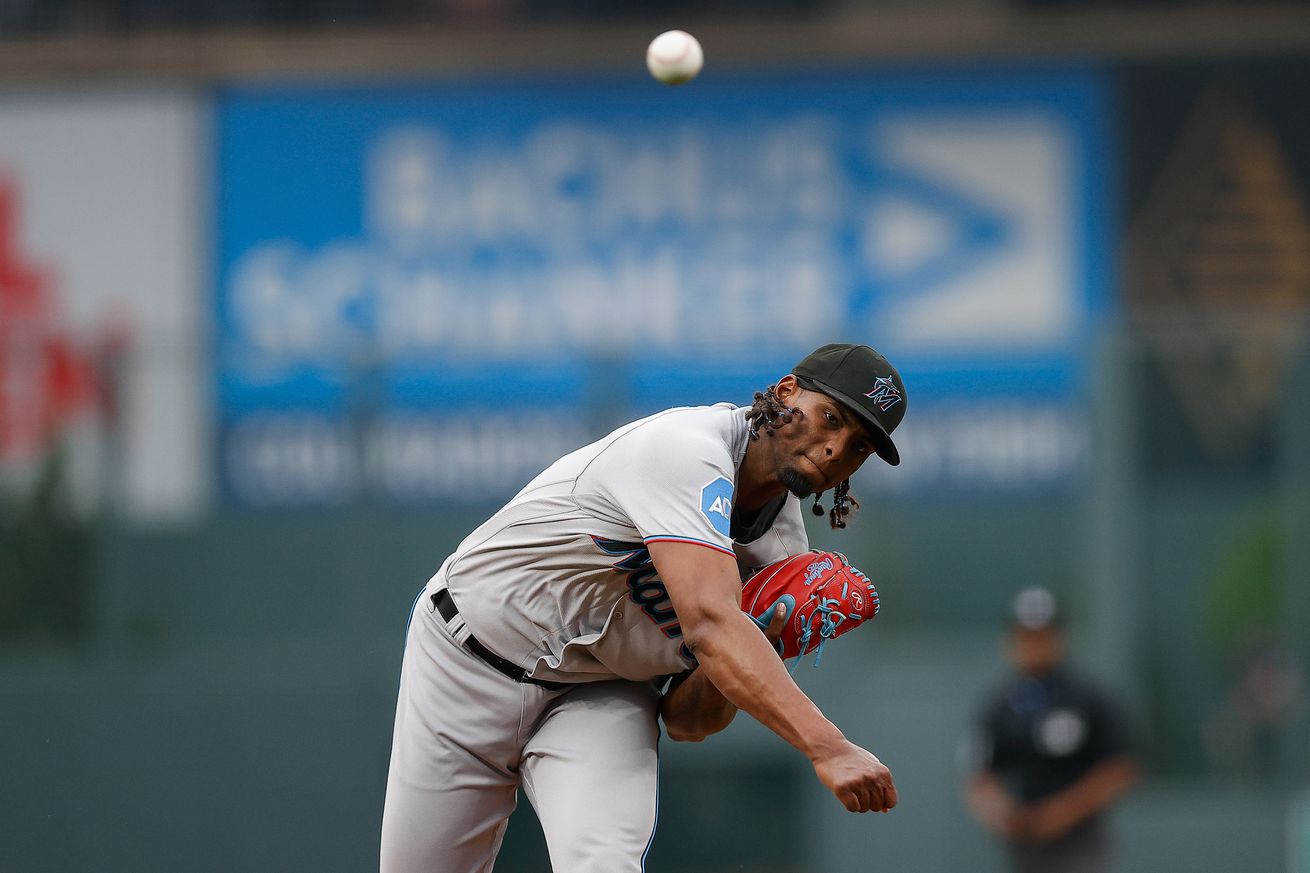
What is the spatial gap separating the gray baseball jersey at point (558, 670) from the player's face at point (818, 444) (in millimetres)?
163

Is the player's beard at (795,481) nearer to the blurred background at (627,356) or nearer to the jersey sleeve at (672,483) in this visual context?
the jersey sleeve at (672,483)

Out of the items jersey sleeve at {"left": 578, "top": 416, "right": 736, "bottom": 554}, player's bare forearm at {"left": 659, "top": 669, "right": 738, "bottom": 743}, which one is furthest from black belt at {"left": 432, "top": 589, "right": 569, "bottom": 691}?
jersey sleeve at {"left": 578, "top": 416, "right": 736, "bottom": 554}

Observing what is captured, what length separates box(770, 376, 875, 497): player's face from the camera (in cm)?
435

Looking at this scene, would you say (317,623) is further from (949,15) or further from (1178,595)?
(949,15)

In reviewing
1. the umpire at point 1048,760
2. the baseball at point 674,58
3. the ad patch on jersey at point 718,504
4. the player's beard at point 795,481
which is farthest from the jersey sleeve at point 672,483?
the umpire at point 1048,760

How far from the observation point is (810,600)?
4520mm

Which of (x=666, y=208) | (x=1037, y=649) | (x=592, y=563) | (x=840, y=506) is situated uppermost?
Result: (x=666, y=208)

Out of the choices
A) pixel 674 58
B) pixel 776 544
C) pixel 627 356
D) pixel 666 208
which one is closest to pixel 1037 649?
pixel 627 356

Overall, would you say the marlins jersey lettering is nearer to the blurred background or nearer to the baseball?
the baseball

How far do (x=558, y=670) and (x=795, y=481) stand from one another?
2.71 ft

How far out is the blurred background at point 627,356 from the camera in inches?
426

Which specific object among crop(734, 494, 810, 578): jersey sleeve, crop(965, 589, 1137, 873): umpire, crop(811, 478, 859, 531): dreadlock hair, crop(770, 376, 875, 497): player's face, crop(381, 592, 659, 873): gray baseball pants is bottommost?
crop(965, 589, 1137, 873): umpire

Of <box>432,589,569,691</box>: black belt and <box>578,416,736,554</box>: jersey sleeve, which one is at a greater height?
<box>578,416,736,554</box>: jersey sleeve

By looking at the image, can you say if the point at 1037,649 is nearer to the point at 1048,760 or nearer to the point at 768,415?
the point at 1048,760
